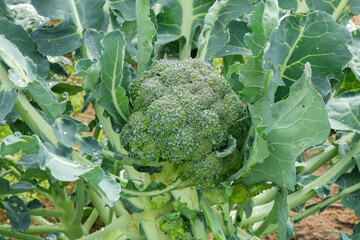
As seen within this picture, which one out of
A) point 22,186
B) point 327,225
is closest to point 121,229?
point 22,186

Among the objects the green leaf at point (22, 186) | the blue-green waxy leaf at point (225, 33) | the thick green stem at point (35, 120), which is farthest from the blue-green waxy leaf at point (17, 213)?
the blue-green waxy leaf at point (225, 33)

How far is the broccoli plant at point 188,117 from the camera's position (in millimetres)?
1040

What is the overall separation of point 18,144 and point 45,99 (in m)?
0.16

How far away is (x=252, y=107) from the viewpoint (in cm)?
113

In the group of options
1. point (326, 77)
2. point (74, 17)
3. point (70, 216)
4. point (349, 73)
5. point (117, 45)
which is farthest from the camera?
point (70, 216)

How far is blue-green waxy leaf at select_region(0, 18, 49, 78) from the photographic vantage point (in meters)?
1.27

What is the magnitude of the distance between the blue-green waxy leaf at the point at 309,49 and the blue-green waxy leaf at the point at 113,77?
0.36 meters

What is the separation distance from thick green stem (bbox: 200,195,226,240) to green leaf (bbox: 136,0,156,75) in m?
0.41

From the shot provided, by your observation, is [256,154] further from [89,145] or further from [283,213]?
[89,145]

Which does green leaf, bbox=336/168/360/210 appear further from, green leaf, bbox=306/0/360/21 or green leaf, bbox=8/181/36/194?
green leaf, bbox=8/181/36/194

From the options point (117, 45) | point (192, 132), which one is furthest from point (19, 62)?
point (192, 132)

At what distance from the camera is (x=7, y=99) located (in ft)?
3.55

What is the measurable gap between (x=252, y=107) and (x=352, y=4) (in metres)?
0.53

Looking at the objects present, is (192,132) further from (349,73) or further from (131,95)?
(349,73)
